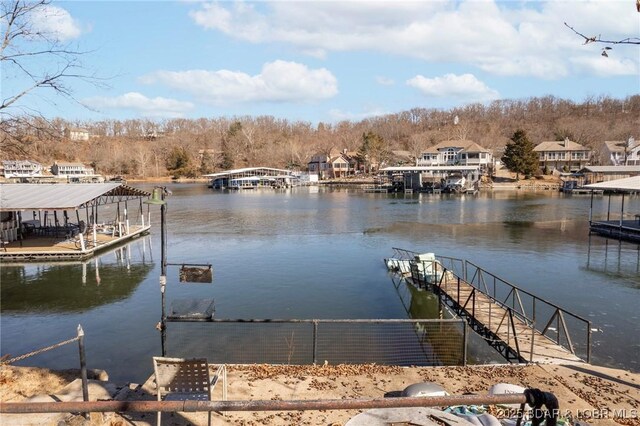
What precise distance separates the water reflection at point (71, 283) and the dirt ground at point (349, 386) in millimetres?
9673

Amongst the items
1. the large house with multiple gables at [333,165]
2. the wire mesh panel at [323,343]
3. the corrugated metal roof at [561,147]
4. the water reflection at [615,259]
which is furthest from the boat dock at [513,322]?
the large house with multiple gables at [333,165]

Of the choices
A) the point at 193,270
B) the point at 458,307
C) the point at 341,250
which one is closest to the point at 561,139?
the point at 341,250

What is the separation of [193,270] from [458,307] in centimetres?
927

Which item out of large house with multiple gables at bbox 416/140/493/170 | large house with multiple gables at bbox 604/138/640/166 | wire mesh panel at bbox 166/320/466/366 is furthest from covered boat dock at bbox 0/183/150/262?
large house with multiple gables at bbox 604/138/640/166

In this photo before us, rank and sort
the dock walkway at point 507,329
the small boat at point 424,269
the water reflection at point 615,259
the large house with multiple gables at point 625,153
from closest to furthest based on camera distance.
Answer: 1. the dock walkway at point 507,329
2. the small boat at point 424,269
3. the water reflection at point 615,259
4. the large house with multiple gables at point 625,153

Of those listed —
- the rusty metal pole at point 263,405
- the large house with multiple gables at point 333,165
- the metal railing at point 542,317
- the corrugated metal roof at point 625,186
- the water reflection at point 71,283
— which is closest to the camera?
the rusty metal pole at point 263,405

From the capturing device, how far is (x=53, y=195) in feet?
94.6

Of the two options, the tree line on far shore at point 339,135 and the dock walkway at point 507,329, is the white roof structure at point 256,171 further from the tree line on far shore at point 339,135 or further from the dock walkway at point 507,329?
the dock walkway at point 507,329

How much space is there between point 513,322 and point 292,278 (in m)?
13.0

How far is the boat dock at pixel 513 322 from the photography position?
11180 mm

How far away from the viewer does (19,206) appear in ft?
86.1

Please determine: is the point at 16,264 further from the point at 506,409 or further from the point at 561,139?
the point at 561,139

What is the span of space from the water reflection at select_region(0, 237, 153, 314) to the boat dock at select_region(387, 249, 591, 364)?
13893mm

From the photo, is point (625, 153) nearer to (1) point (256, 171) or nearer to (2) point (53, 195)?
(1) point (256, 171)
